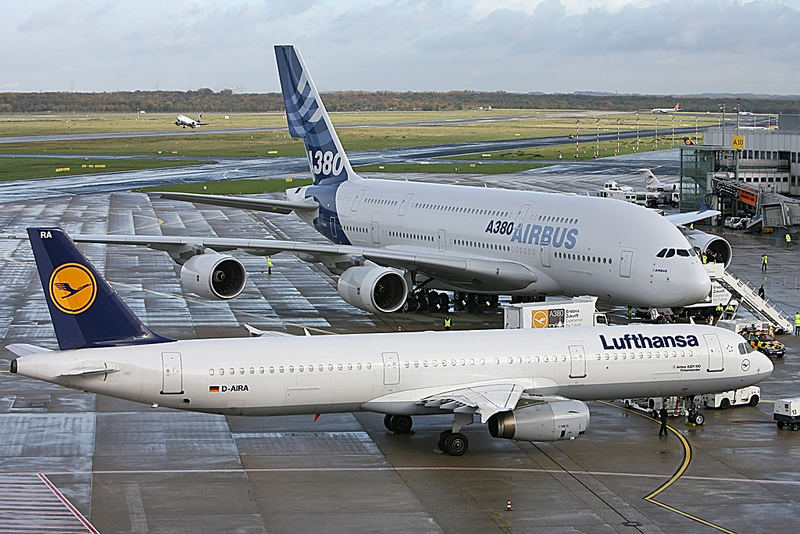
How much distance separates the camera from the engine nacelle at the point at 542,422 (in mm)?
28688

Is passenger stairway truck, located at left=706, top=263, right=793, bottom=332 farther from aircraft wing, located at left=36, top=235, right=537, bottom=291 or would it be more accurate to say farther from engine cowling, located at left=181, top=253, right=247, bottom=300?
engine cowling, located at left=181, top=253, right=247, bottom=300

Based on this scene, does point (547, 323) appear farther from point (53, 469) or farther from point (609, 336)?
point (53, 469)

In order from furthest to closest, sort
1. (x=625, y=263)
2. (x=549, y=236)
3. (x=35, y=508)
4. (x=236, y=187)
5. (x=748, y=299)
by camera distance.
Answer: (x=236, y=187) < (x=748, y=299) < (x=549, y=236) < (x=625, y=263) < (x=35, y=508)

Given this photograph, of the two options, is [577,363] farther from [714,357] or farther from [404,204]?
[404,204]

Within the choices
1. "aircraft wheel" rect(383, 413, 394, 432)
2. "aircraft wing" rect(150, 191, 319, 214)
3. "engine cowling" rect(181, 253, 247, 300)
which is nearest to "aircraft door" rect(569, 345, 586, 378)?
"aircraft wheel" rect(383, 413, 394, 432)

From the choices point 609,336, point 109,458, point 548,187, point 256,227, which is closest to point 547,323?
point 609,336

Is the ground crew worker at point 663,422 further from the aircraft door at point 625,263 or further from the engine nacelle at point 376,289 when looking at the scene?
the engine nacelle at point 376,289

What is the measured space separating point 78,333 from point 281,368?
5176 millimetres

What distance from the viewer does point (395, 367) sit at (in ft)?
98.5

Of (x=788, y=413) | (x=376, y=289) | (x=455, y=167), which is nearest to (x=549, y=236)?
(x=376, y=289)

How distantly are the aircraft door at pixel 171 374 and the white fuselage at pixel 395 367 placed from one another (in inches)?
1.0

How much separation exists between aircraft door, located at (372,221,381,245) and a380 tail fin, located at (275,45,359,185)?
5.31m

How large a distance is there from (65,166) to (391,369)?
117196 millimetres

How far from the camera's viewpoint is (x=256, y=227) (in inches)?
3285
